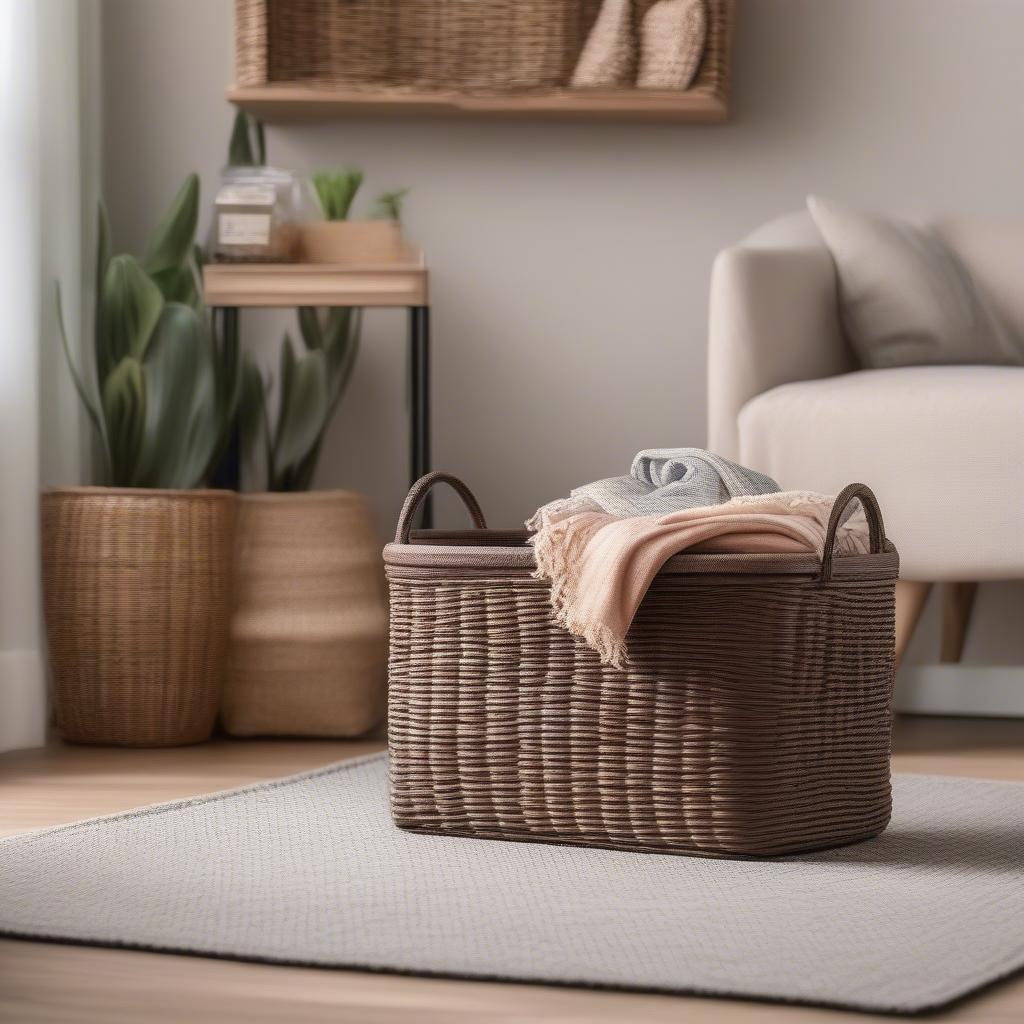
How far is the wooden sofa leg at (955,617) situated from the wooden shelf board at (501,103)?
836mm

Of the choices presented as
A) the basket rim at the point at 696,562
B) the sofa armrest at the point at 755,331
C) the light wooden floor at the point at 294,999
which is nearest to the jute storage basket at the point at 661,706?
the basket rim at the point at 696,562

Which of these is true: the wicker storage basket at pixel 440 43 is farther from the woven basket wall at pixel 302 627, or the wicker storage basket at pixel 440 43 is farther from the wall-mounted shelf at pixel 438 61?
the woven basket wall at pixel 302 627

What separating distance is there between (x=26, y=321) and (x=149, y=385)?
0.19 m

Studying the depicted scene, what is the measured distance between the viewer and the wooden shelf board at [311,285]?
2.25m

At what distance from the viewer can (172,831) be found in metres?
1.45

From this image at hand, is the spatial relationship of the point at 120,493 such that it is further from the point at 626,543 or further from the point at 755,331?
the point at 626,543

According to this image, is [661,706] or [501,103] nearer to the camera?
[661,706]

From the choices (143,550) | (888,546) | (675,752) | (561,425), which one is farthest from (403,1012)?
(561,425)

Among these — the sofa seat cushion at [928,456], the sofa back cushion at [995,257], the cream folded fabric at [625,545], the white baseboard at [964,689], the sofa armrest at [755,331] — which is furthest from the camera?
the white baseboard at [964,689]

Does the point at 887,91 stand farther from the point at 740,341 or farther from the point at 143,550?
the point at 143,550

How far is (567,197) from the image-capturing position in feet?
8.86

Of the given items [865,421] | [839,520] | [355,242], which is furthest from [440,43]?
[839,520]

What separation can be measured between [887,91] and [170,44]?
46.2 inches

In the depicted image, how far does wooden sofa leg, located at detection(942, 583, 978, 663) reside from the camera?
2557 mm
